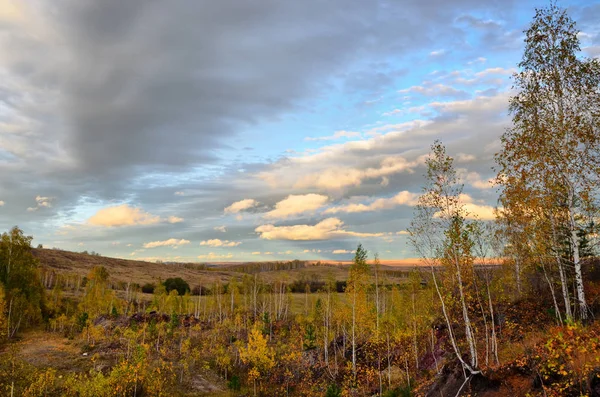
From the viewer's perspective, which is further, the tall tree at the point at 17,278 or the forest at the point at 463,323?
the tall tree at the point at 17,278

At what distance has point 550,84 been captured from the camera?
A: 23.6 metres

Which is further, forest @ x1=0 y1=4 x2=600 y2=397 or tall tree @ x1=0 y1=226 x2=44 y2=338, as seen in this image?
tall tree @ x1=0 y1=226 x2=44 y2=338

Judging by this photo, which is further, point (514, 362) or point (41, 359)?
point (41, 359)

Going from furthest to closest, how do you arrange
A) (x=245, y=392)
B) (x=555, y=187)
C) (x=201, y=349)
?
(x=201, y=349) → (x=245, y=392) → (x=555, y=187)

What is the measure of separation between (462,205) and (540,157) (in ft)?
20.5

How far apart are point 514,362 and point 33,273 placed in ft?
266

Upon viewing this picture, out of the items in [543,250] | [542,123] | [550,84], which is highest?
[550,84]

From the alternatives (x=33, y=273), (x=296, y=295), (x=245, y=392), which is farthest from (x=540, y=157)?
(x=296, y=295)

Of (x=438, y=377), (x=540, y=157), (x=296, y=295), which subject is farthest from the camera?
(x=296, y=295)

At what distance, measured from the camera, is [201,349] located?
64.4 m

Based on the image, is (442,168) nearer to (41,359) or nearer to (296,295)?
(41,359)

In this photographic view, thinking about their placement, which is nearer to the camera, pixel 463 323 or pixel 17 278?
pixel 463 323

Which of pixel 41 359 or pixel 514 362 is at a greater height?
pixel 514 362

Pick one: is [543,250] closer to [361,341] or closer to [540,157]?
[540,157]
